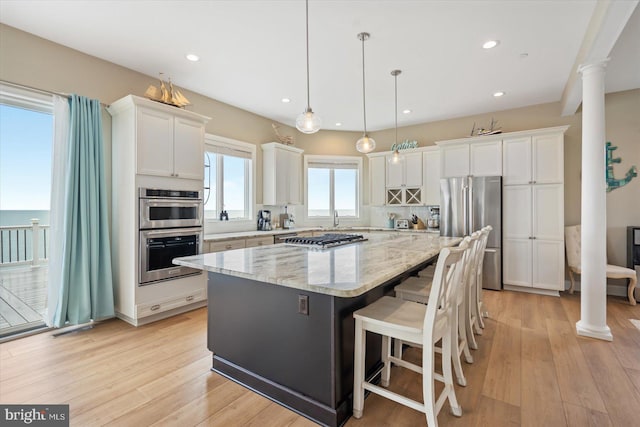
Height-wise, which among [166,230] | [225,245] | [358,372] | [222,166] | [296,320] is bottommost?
[358,372]

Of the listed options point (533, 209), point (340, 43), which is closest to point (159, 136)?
point (340, 43)

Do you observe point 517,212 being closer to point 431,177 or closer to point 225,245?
point 431,177

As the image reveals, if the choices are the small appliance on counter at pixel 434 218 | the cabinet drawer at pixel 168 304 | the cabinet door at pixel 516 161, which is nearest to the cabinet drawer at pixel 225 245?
the cabinet drawer at pixel 168 304

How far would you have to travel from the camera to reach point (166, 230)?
3426 mm

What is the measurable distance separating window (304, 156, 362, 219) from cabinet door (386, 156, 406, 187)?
71cm

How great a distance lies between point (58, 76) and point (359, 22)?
3042mm

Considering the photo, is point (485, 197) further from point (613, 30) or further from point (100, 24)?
point (100, 24)

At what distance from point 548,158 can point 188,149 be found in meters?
4.98

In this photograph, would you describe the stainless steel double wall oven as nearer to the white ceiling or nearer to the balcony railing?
the white ceiling

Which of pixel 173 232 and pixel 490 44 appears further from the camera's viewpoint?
pixel 173 232

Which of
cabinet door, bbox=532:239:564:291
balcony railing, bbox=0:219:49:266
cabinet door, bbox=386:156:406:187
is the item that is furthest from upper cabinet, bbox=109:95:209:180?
cabinet door, bbox=532:239:564:291

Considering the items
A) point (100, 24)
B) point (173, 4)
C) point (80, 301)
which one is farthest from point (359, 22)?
point (80, 301)

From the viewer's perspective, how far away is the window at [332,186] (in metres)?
6.22

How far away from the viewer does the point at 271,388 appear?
1.98 m
